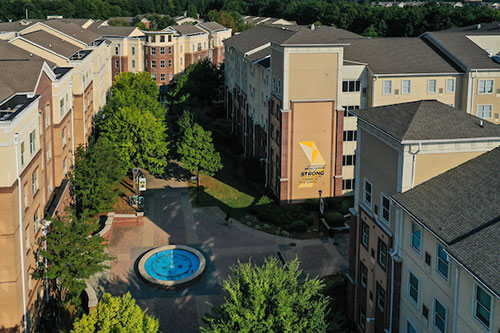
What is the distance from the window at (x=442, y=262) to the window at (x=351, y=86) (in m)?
31.7

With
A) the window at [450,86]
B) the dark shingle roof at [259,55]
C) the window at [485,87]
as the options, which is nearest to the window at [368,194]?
the window at [450,86]

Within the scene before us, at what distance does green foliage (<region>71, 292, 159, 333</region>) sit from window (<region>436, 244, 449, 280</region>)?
1291 cm

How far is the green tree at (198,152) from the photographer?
2325 inches

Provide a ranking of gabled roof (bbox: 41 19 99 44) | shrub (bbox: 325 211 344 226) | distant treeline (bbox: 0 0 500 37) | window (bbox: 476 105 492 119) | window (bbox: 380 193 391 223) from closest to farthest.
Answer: window (bbox: 380 193 391 223), shrub (bbox: 325 211 344 226), window (bbox: 476 105 492 119), gabled roof (bbox: 41 19 99 44), distant treeline (bbox: 0 0 500 37)

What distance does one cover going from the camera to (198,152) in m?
59.1

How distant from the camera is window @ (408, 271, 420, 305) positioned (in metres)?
26.8

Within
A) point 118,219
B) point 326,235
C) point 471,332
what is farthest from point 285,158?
point 471,332

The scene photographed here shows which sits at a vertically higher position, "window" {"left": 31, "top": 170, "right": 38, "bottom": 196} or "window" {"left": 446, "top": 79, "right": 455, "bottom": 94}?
"window" {"left": 446, "top": 79, "right": 455, "bottom": 94}

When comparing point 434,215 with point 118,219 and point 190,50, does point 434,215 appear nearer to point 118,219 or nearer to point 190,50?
point 118,219

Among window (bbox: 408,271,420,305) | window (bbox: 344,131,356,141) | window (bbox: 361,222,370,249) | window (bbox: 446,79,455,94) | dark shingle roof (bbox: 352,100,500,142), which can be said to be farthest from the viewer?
window (bbox: 446,79,455,94)

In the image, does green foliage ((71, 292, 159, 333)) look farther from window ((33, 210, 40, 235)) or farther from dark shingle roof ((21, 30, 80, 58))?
dark shingle roof ((21, 30, 80, 58))

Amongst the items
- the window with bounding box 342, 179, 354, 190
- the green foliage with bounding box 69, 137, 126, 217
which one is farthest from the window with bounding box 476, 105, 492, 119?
the green foliage with bounding box 69, 137, 126, 217

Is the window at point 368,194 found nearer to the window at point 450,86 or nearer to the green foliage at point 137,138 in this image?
the window at point 450,86

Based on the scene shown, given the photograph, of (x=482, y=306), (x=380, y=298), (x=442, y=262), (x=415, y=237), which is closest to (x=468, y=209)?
(x=442, y=262)
